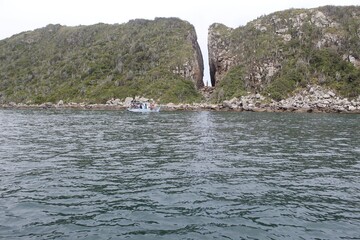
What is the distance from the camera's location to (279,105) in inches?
3017

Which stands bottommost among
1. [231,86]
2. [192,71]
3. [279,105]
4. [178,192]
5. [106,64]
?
[178,192]

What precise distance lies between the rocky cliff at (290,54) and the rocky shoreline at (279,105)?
367cm

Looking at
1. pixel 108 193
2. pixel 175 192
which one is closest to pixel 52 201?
pixel 108 193

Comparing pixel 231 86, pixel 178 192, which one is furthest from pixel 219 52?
pixel 178 192

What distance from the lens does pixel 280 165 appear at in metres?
19.4

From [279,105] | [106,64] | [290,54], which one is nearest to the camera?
[279,105]

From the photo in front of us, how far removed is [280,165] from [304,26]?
321 ft

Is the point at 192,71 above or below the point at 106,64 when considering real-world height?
below

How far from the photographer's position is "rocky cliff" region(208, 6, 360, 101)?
91.6 metres

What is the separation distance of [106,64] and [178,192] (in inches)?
4456

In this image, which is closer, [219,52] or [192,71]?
[192,71]

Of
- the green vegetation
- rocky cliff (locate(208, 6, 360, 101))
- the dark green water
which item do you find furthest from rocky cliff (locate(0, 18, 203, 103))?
→ the dark green water

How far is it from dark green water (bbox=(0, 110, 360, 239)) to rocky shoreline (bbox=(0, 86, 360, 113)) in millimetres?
50490

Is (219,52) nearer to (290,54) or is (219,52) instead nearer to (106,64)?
(290,54)
